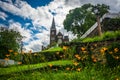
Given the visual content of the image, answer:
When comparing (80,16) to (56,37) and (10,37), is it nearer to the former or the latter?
(10,37)

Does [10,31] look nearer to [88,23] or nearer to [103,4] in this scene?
[88,23]

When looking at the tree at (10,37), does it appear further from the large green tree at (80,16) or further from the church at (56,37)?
the church at (56,37)

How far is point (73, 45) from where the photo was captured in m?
21.7

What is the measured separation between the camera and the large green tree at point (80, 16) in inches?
2293

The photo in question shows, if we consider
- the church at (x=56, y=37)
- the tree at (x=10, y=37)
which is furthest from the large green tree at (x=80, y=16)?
the church at (x=56, y=37)

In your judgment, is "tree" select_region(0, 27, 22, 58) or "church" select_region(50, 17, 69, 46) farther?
"church" select_region(50, 17, 69, 46)

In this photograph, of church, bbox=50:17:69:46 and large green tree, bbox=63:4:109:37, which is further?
church, bbox=50:17:69:46

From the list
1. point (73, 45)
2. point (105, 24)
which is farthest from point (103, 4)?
point (73, 45)

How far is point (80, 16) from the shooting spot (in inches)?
2377

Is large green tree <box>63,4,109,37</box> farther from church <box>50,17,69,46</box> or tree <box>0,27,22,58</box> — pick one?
church <box>50,17,69,46</box>

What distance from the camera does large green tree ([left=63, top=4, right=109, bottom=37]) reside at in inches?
2293

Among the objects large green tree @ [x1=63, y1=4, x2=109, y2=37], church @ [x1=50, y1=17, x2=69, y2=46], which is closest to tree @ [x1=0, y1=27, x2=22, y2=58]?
large green tree @ [x1=63, y1=4, x2=109, y2=37]

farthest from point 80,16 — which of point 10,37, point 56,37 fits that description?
point 56,37

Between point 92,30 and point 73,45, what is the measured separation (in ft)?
35.7
